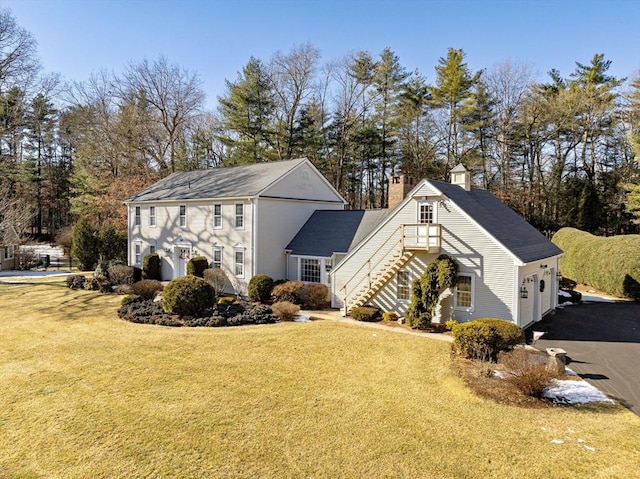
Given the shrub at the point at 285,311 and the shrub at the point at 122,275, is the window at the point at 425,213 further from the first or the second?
the shrub at the point at 122,275

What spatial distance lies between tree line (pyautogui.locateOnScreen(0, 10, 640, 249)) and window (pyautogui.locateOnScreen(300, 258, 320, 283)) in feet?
67.7

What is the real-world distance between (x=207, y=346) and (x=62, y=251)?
3745cm

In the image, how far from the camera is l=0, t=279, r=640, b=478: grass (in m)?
7.61

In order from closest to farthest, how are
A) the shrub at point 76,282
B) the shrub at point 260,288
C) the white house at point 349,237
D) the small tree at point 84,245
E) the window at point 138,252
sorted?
the white house at point 349,237 → the shrub at point 260,288 → the shrub at point 76,282 → the window at point 138,252 → the small tree at point 84,245

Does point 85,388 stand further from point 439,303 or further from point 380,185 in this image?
point 380,185

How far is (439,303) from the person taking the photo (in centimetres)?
1759

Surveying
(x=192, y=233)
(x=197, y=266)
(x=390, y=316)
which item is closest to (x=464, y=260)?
(x=390, y=316)

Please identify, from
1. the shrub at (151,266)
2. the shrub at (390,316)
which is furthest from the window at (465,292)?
the shrub at (151,266)

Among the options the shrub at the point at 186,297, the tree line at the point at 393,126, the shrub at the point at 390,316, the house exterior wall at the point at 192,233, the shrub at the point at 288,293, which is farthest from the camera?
the tree line at the point at 393,126

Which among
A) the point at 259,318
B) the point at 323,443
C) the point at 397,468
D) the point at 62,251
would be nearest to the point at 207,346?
the point at 259,318

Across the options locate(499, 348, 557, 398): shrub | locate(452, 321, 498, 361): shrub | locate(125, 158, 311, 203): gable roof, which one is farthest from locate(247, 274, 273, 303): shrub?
locate(499, 348, 557, 398): shrub

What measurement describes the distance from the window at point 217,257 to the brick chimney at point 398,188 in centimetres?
1071

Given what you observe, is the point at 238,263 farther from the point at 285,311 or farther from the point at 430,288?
the point at 430,288

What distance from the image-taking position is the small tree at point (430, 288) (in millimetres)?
16609
